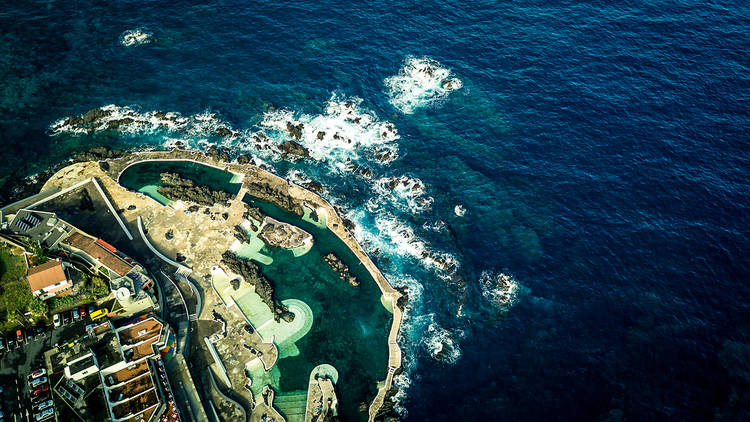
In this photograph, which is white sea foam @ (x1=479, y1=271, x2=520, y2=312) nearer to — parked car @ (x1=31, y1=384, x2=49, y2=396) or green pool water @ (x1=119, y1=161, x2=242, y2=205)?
green pool water @ (x1=119, y1=161, x2=242, y2=205)

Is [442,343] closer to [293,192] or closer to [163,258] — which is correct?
[293,192]

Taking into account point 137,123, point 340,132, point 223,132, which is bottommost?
point 223,132

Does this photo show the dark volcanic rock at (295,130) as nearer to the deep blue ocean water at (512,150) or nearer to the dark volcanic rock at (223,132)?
the deep blue ocean water at (512,150)

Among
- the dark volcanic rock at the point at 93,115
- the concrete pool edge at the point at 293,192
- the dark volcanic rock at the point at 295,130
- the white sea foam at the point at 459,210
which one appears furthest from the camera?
the dark volcanic rock at the point at 93,115

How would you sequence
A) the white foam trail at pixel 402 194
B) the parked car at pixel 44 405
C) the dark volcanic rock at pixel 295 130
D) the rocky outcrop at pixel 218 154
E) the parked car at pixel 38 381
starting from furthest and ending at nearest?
1. the dark volcanic rock at pixel 295 130
2. the rocky outcrop at pixel 218 154
3. the white foam trail at pixel 402 194
4. the parked car at pixel 38 381
5. the parked car at pixel 44 405

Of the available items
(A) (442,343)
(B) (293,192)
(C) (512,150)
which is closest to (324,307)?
(A) (442,343)

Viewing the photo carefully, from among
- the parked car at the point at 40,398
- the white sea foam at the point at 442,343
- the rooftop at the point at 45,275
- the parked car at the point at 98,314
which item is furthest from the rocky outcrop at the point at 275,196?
the parked car at the point at 40,398

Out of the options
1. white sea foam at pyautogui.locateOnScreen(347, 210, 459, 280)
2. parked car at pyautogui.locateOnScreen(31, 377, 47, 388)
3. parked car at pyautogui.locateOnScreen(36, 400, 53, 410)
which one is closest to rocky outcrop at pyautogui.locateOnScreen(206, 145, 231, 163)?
white sea foam at pyautogui.locateOnScreen(347, 210, 459, 280)
